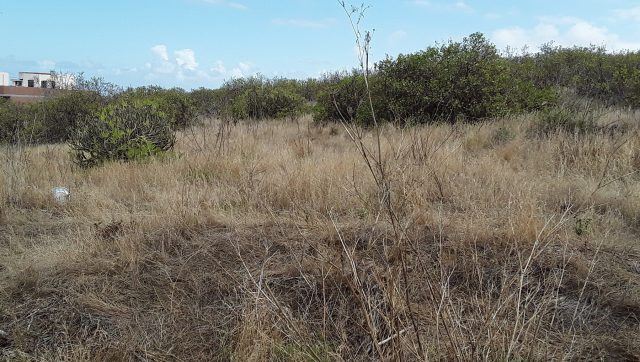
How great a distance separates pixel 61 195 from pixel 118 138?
1955 mm

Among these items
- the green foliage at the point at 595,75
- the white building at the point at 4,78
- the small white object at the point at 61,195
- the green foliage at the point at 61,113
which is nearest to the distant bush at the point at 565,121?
the green foliage at the point at 595,75

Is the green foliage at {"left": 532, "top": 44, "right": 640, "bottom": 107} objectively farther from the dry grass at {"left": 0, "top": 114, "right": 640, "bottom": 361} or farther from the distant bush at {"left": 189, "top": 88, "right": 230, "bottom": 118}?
the distant bush at {"left": 189, "top": 88, "right": 230, "bottom": 118}

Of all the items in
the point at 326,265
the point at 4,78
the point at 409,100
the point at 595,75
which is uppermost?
the point at 4,78

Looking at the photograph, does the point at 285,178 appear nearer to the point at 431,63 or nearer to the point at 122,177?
the point at 122,177

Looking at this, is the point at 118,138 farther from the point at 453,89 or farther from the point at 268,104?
the point at 268,104

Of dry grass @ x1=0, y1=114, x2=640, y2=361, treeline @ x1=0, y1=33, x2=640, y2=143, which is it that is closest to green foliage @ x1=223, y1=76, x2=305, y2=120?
treeline @ x1=0, y1=33, x2=640, y2=143

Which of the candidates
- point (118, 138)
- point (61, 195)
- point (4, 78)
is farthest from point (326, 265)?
point (4, 78)

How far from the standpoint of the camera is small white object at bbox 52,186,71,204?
5033 millimetres

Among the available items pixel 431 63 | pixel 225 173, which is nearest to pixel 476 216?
pixel 225 173

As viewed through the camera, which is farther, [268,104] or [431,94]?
[268,104]

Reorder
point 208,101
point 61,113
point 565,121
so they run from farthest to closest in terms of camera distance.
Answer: point 208,101
point 61,113
point 565,121

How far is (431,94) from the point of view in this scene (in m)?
9.21

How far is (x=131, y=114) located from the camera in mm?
7293

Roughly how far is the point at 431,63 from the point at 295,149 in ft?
12.3
